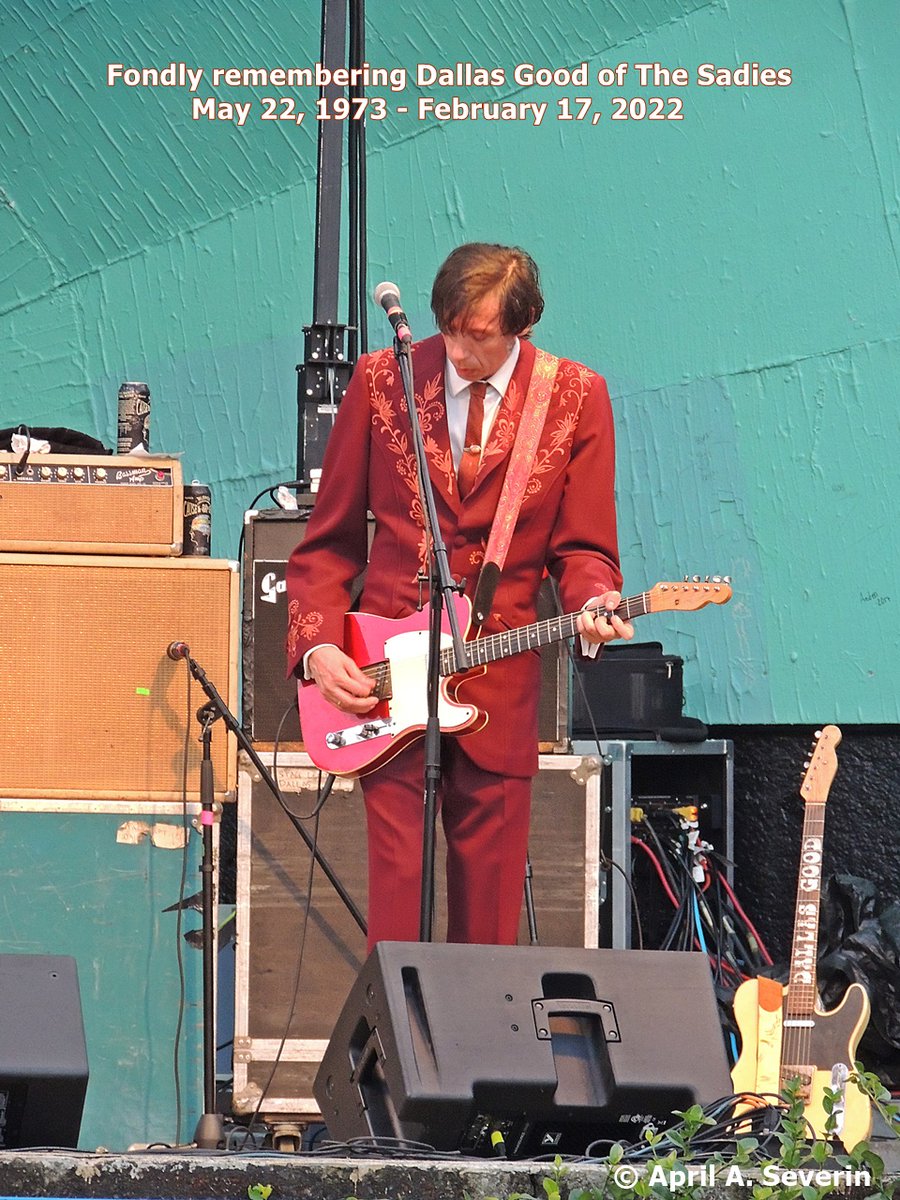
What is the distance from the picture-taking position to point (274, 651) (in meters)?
3.73

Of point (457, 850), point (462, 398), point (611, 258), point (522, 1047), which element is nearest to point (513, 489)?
point (462, 398)

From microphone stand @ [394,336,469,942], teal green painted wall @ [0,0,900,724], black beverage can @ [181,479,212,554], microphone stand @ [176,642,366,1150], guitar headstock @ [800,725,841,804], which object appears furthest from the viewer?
teal green painted wall @ [0,0,900,724]

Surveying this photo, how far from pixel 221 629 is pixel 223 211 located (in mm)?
1953

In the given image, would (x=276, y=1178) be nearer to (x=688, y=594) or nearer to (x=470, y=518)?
(x=470, y=518)

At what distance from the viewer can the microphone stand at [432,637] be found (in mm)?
2410

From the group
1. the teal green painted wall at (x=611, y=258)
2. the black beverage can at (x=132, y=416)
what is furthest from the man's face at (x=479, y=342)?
the teal green painted wall at (x=611, y=258)

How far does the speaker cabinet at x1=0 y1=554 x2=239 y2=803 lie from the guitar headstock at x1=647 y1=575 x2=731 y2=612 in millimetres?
1106

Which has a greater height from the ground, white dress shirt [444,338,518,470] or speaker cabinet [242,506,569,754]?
white dress shirt [444,338,518,470]

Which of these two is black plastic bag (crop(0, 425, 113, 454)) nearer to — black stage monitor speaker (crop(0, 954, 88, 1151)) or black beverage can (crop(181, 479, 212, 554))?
black beverage can (crop(181, 479, 212, 554))

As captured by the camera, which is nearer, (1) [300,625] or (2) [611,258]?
(1) [300,625]

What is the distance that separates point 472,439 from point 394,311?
0.92ft

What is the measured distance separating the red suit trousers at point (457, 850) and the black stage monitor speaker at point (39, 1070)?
73 centimetres

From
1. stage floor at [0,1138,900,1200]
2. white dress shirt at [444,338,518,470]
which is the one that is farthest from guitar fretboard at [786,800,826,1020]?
stage floor at [0,1138,900,1200]

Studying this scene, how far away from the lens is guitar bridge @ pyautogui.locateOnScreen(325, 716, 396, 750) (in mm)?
2754
